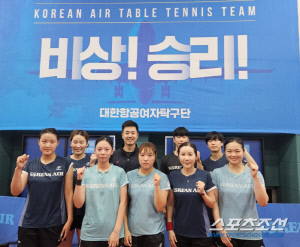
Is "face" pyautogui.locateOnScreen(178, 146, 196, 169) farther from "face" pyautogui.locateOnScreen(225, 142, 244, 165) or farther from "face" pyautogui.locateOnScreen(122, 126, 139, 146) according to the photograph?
"face" pyautogui.locateOnScreen(122, 126, 139, 146)

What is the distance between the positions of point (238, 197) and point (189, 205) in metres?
0.41

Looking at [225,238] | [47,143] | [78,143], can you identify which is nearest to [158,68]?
[78,143]

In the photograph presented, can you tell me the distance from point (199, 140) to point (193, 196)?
2056 millimetres

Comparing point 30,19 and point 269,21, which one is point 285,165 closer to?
point 269,21

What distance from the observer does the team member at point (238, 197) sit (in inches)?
75.1

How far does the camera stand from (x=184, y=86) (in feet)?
12.9

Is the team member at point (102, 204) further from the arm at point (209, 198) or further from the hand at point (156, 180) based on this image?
the arm at point (209, 198)

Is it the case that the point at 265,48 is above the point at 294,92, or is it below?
above

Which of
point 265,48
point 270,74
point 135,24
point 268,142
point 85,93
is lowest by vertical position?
point 268,142

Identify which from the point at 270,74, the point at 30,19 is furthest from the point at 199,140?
the point at 30,19

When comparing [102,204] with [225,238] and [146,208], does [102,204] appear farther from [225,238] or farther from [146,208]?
[225,238]

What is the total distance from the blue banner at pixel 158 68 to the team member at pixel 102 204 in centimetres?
200

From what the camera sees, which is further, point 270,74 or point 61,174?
point 270,74

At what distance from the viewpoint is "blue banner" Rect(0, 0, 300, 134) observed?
3850 millimetres
